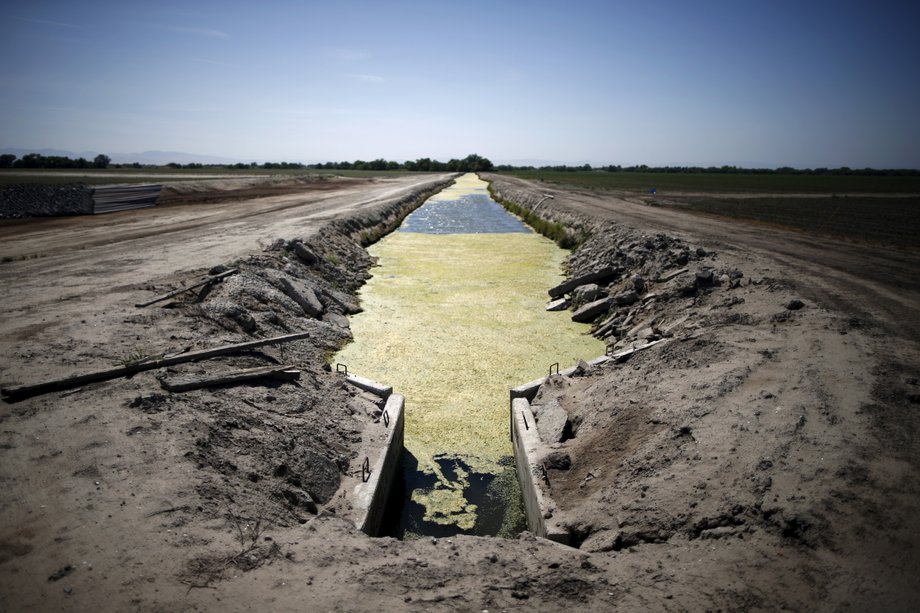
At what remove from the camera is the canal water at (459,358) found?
6.91m

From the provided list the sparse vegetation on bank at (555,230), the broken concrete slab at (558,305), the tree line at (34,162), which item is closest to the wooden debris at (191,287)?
the broken concrete slab at (558,305)

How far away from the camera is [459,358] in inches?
433

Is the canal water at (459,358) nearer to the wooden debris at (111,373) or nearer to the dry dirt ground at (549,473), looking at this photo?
the dry dirt ground at (549,473)

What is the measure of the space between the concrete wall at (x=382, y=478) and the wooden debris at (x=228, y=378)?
162 cm

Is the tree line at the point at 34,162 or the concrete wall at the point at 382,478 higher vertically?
the tree line at the point at 34,162

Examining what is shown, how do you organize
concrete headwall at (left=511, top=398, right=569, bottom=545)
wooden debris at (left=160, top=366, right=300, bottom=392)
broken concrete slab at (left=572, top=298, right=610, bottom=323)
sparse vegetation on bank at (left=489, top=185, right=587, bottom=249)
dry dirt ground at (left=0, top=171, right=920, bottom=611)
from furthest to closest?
sparse vegetation on bank at (left=489, top=185, right=587, bottom=249)
broken concrete slab at (left=572, top=298, right=610, bottom=323)
wooden debris at (left=160, top=366, right=300, bottom=392)
concrete headwall at (left=511, top=398, right=569, bottom=545)
dry dirt ground at (left=0, top=171, right=920, bottom=611)

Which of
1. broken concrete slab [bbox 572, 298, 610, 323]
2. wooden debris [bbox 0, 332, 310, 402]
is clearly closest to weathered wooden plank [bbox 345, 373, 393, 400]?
wooden debris [bbox 0, 332, 310, 402]

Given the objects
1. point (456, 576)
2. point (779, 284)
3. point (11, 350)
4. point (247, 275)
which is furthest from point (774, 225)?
point (11, 350)

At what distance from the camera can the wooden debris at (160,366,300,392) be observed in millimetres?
6609

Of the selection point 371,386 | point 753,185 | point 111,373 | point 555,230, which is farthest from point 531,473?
point 753,185

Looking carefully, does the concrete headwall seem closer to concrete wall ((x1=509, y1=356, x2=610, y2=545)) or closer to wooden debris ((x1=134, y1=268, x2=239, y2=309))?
concrete wall ((x1=509, y1=356, x2=610, y2=545))

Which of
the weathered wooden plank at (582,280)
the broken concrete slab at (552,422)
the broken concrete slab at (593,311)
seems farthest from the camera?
the weathered wooden plank at (582,280)

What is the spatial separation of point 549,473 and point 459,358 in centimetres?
470

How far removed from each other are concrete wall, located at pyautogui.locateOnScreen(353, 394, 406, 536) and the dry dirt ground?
1.04 feet
